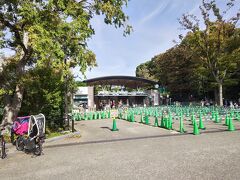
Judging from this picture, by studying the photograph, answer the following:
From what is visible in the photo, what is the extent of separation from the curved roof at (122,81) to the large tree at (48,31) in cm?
3181

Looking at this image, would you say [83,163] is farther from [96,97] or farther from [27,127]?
[96,97]

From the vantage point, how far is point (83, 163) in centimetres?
691

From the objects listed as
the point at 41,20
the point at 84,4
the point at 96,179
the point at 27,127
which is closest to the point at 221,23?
the point at 84,4

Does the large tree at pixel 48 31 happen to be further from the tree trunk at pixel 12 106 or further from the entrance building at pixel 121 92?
the entrance building at pixel 121 92

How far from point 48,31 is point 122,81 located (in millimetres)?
40439

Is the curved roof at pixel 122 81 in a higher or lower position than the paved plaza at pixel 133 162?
higher

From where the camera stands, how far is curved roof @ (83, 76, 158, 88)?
1803 inches

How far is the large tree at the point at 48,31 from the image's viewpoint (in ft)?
31.6

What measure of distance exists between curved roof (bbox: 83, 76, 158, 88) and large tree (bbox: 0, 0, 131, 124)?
104 ft

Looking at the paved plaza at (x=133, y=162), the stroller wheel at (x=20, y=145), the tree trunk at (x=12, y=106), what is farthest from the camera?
the tree trunk at (x=12, y=106)

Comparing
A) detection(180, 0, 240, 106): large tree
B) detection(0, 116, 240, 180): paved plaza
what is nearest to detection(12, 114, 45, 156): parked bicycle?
detection(0, 116, 240, 180): paved plaza

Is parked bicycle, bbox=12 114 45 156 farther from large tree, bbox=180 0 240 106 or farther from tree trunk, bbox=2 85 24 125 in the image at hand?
large tree, bbox=180 0 240 106

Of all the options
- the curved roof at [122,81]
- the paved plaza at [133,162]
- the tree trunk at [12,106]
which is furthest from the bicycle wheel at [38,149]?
the curved roof at [122,81]

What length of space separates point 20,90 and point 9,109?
106 centimetres
